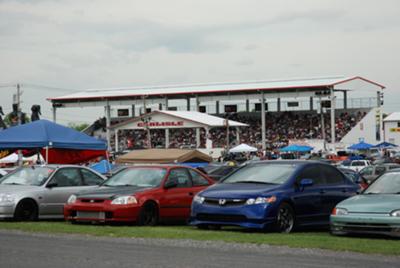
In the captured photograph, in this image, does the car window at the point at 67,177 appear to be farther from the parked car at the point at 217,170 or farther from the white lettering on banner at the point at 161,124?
the white lettering on banner at the point at 161,124

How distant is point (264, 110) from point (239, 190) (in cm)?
6322

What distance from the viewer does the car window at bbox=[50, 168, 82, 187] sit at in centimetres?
1862

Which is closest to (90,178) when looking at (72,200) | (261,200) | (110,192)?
(72,200)

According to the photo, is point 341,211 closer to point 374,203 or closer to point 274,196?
point 374,203

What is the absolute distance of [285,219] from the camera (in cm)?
1493

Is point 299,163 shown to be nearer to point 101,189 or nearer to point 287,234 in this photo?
point 287,234

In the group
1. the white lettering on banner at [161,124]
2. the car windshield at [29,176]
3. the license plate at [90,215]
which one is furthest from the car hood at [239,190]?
the white lettering on banner at [161,124]

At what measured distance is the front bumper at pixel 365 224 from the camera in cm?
1320

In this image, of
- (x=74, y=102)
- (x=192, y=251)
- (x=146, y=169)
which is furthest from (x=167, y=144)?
(x=192, y=251)

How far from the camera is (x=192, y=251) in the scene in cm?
1159

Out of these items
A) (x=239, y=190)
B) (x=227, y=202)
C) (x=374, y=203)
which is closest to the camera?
(x=374, y=203)

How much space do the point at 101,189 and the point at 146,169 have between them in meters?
1.22

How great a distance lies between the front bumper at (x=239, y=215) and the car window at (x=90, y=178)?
16.3 ft

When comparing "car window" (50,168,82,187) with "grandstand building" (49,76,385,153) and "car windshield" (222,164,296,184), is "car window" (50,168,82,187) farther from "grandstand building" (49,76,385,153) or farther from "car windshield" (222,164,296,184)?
"grandstand building" (49,76,385,153)
